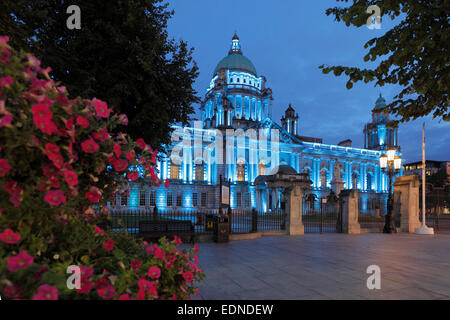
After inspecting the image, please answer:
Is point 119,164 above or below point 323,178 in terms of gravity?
above

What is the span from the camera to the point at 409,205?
55.9 feet

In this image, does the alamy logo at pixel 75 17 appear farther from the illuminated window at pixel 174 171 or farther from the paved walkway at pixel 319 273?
the illuminated window at pixel 174 171

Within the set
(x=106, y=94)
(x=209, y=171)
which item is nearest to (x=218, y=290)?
(x=106, y=94)

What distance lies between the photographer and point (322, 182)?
63.3 m

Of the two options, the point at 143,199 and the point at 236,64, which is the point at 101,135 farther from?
the point at 236,64

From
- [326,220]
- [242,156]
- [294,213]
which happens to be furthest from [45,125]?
[242,156]

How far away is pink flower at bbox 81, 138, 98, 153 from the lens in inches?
74.9

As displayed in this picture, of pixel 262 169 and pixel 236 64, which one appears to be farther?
pixel 236 64

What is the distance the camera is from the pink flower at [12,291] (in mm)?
1470

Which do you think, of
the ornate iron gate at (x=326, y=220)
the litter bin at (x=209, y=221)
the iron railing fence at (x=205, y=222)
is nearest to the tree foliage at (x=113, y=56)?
the iron railing fence at (x=205, y=222)

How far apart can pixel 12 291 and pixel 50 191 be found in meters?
0.58

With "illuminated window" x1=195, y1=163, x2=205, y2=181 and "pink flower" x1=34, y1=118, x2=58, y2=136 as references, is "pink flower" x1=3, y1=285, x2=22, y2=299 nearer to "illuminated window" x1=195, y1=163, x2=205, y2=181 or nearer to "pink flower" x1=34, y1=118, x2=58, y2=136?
"pink flower" x1=34, y1=118, x2=58, y2=136

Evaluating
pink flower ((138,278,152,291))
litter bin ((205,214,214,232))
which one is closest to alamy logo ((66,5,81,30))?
pink flower ((138,278,152,291))
